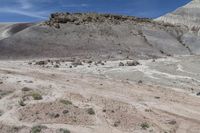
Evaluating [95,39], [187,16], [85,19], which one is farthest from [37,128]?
[187,16]

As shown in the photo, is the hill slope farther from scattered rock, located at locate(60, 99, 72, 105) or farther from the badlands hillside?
scattered rock, located at locate(60, 99, 72, 105)

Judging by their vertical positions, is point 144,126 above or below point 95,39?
above

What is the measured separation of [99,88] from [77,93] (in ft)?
9.26

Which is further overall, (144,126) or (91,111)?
(91,111)

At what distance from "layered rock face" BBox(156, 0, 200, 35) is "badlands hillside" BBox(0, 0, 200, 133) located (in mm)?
12906

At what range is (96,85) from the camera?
94.5 ft

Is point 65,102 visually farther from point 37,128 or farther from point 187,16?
point 187,16

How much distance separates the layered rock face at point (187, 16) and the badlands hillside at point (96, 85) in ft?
42.3

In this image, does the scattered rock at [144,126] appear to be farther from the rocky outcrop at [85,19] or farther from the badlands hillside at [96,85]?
the rocky outcrop at [85,19]

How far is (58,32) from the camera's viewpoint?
64500 millimetres

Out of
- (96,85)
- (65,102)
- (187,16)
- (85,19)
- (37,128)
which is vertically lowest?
(96,85)

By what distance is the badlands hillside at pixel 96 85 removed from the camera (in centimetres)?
1931

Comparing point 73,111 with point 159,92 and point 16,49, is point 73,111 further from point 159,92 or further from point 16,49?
point 16,49

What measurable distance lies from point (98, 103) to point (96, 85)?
20.9 feet
